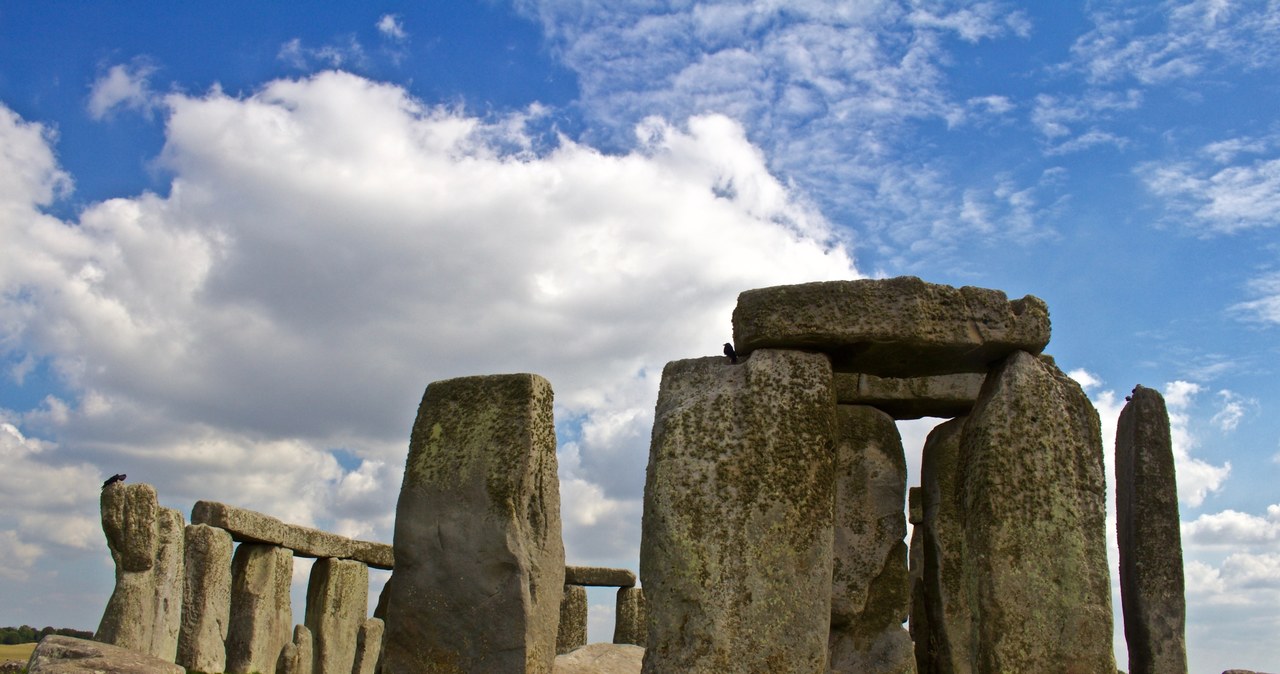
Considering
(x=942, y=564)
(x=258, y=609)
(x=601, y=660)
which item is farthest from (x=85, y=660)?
(x=258, y=609)

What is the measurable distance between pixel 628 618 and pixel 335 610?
494cm

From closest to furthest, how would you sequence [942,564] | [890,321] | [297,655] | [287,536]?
[890,321]
[942,564]
[297,655]
[287,536]

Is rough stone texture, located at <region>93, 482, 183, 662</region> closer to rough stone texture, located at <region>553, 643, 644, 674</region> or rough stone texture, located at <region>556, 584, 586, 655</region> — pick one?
rough stone texture, located at <region>553, 643, 644, 674</region>

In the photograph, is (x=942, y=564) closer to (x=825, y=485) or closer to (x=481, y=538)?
(x=825, y=485)

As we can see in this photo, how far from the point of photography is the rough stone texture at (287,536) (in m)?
15.0

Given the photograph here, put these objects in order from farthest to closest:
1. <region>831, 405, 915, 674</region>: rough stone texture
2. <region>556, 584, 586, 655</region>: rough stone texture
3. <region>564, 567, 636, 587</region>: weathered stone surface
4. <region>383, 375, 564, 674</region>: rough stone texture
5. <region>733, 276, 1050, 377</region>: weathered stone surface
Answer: <region>564, 567, 636, 587</region>: weathered stone surface < <region>556, 584, 586, 655</region>: rough stone texture < <region>831, 405, 915, 674</region>: rough stone texture < <region>383, 375, 564, 674</region>: rough stone texture < <region>733, 276, 1050, 377</region>: weathered stone surface

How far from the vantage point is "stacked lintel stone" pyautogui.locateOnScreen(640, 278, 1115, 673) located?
232 inches

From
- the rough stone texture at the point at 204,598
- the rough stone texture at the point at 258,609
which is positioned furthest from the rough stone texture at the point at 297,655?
the rough stone texture at the point at 204,598

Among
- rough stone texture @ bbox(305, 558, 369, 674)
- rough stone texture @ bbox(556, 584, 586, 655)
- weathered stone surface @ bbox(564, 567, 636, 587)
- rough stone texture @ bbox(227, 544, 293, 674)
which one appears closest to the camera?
rough stone texture @ bbox(227, 544, 293, 674)

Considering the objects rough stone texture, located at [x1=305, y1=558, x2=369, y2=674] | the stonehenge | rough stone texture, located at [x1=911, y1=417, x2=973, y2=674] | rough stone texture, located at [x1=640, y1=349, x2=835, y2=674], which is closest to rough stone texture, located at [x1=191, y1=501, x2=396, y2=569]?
rough stone texture, located at [x1=305, y1=558, x2=369, y2=674]

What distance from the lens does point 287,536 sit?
16359 millimetres

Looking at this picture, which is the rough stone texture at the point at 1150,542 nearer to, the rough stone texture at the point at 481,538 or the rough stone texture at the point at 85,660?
the rough stone texture at the point at 481,538

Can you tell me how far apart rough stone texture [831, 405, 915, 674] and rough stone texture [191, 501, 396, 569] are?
282 inches

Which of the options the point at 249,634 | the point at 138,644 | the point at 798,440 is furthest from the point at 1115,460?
the point at 249,634
